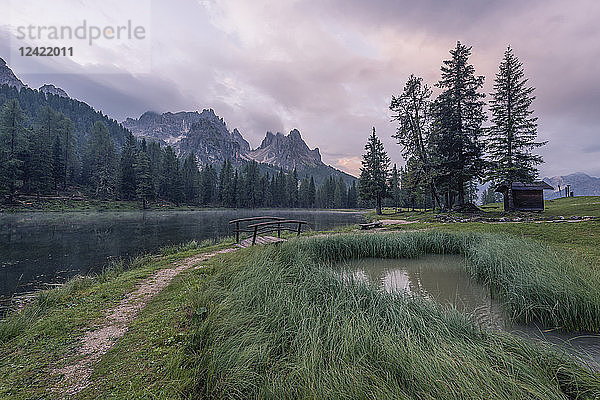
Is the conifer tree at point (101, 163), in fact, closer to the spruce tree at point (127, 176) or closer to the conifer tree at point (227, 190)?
the spruce tree at point (127, 176)

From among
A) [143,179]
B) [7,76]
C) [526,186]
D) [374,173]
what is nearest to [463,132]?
[526,186]

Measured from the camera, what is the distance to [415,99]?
30.1 metres

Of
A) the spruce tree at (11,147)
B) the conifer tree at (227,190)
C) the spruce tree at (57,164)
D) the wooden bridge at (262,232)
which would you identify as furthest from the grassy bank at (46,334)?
the conifer tree at (227,190)

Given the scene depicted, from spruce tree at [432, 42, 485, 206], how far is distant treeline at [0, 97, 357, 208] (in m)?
61.9

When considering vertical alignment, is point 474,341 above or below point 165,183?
below

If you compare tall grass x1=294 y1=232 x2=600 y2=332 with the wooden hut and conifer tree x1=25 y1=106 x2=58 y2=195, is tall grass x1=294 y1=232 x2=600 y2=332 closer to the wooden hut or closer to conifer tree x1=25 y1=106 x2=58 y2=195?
the wooden hut

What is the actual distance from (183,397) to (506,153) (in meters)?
29.4

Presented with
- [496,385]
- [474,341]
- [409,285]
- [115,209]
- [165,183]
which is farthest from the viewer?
[165,183]

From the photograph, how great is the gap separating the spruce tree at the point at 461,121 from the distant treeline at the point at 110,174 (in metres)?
61.9

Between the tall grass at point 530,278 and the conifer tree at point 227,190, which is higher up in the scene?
the conifer tree at point 227,190

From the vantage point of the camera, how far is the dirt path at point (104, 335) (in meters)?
2.77

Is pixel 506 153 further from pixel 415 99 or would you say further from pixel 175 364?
pixel 175 364

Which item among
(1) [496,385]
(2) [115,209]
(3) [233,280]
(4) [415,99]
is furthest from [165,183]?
(1) [496,385]

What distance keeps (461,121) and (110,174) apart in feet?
240
